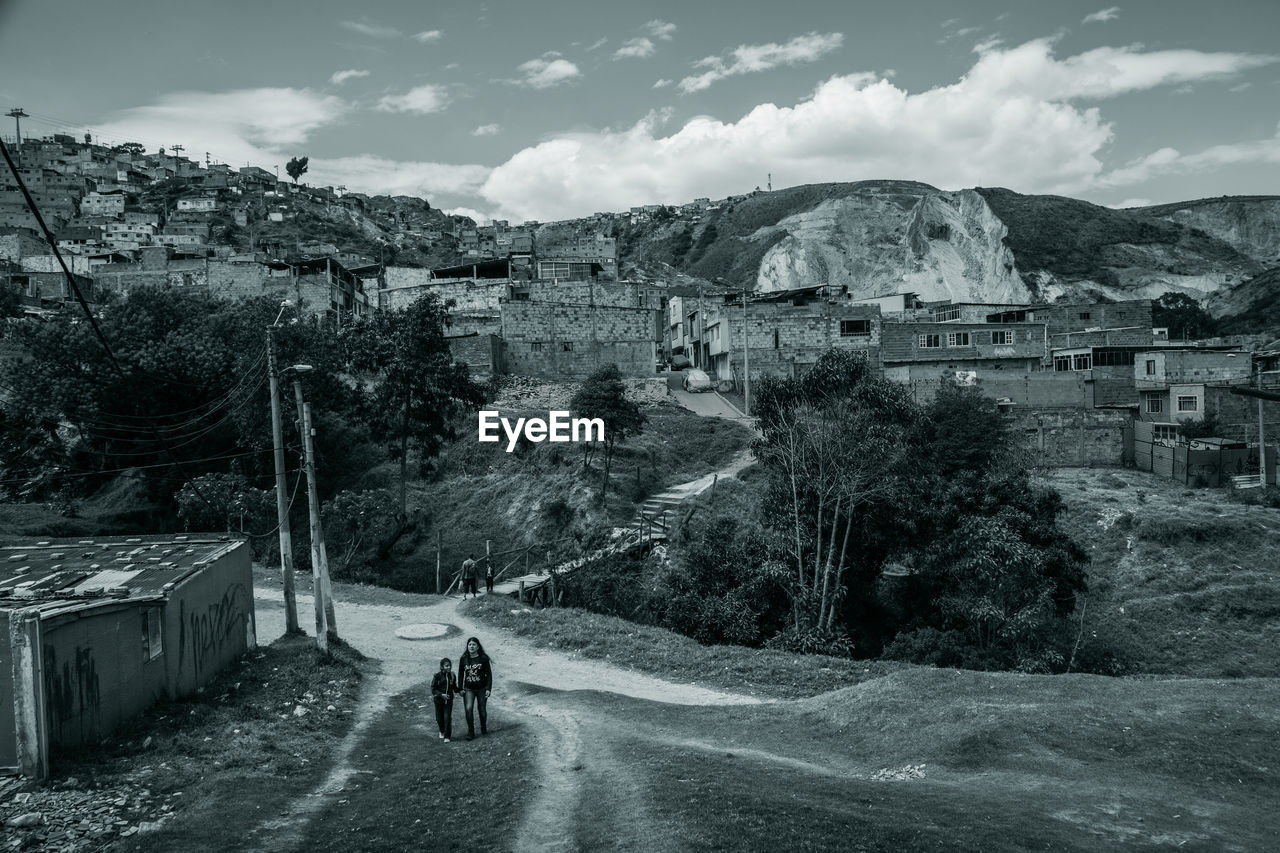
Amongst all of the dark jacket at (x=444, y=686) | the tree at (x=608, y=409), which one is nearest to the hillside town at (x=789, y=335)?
the tree at (x=608, y=409)

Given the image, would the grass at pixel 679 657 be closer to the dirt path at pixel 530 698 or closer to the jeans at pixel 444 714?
the dirt path at pixel 530 698

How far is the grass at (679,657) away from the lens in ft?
52.7

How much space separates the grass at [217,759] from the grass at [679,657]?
524 centimetres

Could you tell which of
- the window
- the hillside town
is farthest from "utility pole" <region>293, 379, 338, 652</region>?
the hillside town

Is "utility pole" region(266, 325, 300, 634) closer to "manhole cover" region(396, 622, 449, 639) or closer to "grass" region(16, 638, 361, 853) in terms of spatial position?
"grass" region(16, 638, 361, 853)

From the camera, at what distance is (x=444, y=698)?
1195cm

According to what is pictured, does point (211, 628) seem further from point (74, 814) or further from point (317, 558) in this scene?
point (74, 814)

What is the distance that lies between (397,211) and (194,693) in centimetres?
14944

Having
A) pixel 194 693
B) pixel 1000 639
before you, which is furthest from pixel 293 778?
pixel 1000 639

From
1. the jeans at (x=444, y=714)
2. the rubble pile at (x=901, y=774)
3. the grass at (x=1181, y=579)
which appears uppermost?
the jeans at (x=444, y=714)

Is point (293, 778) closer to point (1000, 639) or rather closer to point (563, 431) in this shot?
point (1000, 639)

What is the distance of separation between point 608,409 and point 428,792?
2252 centimetres

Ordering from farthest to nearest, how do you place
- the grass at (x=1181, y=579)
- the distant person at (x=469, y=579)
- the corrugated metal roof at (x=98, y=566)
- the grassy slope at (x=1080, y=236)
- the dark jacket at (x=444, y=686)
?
1. the grassy slope at (x=1080, y=236)
2. the distant person at (x=469, y=579)
3. the grass at (x=1181, y=579)
4. the dark jacket at (x=444, y=686)
5. the corrugated metal roof at (x=98, y=566)

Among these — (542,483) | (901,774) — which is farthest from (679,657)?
(542,483)
